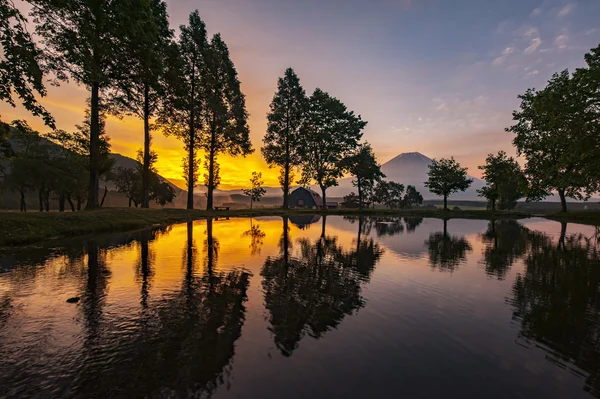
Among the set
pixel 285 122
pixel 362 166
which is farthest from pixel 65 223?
pixel 362 166

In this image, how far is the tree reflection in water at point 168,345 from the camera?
3.74 metres

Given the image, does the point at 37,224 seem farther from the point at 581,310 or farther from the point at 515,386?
the point at 581,310

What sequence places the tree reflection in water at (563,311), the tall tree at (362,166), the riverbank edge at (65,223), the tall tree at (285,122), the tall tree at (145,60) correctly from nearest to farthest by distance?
1. the tree reflection in water at (563,311)
2. the riverbank edge at (65,223)
3. the tall tree at (145,60)
4. the tall tree at (285,122)
5. the tall tree at (362,166)

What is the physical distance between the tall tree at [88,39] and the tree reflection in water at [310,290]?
15.9 m

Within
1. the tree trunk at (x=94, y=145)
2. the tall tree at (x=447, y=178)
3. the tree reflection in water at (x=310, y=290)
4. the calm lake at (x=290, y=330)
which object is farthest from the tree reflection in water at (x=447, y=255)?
the tall tree at (x=447, y=178)

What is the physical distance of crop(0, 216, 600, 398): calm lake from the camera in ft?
12.7

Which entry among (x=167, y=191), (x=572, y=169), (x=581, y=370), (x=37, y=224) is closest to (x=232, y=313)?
(x=581, y=370)

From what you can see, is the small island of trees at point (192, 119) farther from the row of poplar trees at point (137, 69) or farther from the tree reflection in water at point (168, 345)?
the tree reflection in water at point (168, 345)

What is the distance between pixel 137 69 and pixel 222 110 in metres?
14.4

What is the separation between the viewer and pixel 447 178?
68.4m

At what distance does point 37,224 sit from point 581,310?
24.2m

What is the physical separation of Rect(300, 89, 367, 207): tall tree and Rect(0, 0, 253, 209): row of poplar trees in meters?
18.4

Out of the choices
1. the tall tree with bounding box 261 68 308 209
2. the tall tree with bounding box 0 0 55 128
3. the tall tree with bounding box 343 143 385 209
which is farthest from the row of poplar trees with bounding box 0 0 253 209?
the tall tree with bounding box 343 143 385 209

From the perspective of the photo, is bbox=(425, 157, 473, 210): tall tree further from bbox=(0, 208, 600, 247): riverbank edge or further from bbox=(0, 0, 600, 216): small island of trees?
bbox=(0, 208, 600, 247): riverbank edge
